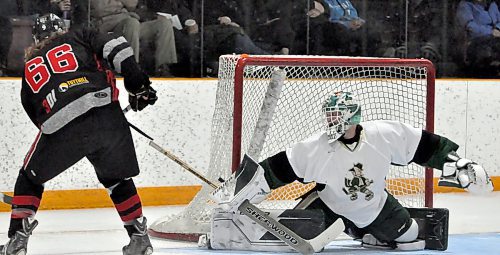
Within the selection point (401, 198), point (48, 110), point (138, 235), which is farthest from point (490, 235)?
point (48, 110)

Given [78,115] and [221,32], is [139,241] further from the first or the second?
[221,32]

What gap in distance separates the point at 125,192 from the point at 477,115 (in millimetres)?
3719

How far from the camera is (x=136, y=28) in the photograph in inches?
277

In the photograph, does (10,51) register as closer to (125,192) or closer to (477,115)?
(125,192)

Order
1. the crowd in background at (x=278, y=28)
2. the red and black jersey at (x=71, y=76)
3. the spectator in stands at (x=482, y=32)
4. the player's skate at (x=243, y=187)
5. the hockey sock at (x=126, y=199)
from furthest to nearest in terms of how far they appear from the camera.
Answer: the spectator in stands at (x=482, y=32) < the crowd in background at (x=278, y=28) < the player's skate at (x=243, y=187) < the hockey sock at (x=126, y=199) < the red and black jersey at (x=71, y=76)

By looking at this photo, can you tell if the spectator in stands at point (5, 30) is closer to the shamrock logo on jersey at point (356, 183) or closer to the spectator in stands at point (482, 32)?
the shamrock logo on jersey at point (356, 183)

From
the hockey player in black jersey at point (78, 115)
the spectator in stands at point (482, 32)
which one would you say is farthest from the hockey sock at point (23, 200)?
the spectator in stands at point (482, 32)

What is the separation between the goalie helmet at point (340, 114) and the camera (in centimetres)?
468

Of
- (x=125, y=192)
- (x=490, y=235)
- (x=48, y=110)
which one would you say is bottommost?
(x=490, y=235)

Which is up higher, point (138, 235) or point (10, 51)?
point (10, 51)

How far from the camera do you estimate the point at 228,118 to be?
5.27 metres

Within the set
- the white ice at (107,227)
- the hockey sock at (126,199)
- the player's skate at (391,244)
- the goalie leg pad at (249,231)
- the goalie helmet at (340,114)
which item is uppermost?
the goalie helmet at (340,114)

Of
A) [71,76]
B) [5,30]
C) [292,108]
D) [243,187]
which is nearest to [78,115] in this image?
[71,76]

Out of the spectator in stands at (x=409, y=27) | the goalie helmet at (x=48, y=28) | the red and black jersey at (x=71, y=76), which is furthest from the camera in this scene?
the spectator in stands at (x=409, y=27)
